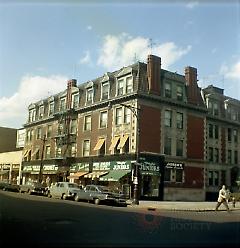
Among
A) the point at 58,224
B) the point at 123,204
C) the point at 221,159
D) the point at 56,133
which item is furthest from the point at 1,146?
the point at 58,224

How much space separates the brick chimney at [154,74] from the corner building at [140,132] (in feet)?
0.04

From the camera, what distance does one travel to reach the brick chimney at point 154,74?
44.9 meters

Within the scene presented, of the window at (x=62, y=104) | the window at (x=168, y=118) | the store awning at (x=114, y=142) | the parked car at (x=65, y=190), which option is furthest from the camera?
the window at (x=62, y=104)

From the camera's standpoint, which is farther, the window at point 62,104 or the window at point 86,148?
the window at point 62,104

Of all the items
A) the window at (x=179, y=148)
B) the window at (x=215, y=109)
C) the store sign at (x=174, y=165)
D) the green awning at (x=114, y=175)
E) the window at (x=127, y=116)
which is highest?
the window at (x=215, y=109)

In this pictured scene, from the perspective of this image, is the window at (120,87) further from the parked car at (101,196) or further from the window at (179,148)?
the parked car at (101,196)

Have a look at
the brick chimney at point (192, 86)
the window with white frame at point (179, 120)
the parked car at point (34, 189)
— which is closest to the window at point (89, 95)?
the window with white frame at point (179, 120)

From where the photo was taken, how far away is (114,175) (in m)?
44.1

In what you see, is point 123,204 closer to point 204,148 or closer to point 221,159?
point 204,148

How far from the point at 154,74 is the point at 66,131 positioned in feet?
54.4

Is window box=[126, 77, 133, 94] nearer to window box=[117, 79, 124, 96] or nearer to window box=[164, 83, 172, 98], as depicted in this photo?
window box=[117, 79, 124, 96]

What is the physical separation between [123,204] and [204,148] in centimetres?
2170

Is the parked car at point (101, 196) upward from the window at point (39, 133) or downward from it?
downward

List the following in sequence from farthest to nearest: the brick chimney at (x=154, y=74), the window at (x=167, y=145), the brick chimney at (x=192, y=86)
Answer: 1. the brick chimney at (x=192, y=86)
2. the window at (x=167, y=145)
3. the brick chimney at (x=154, y=74)
